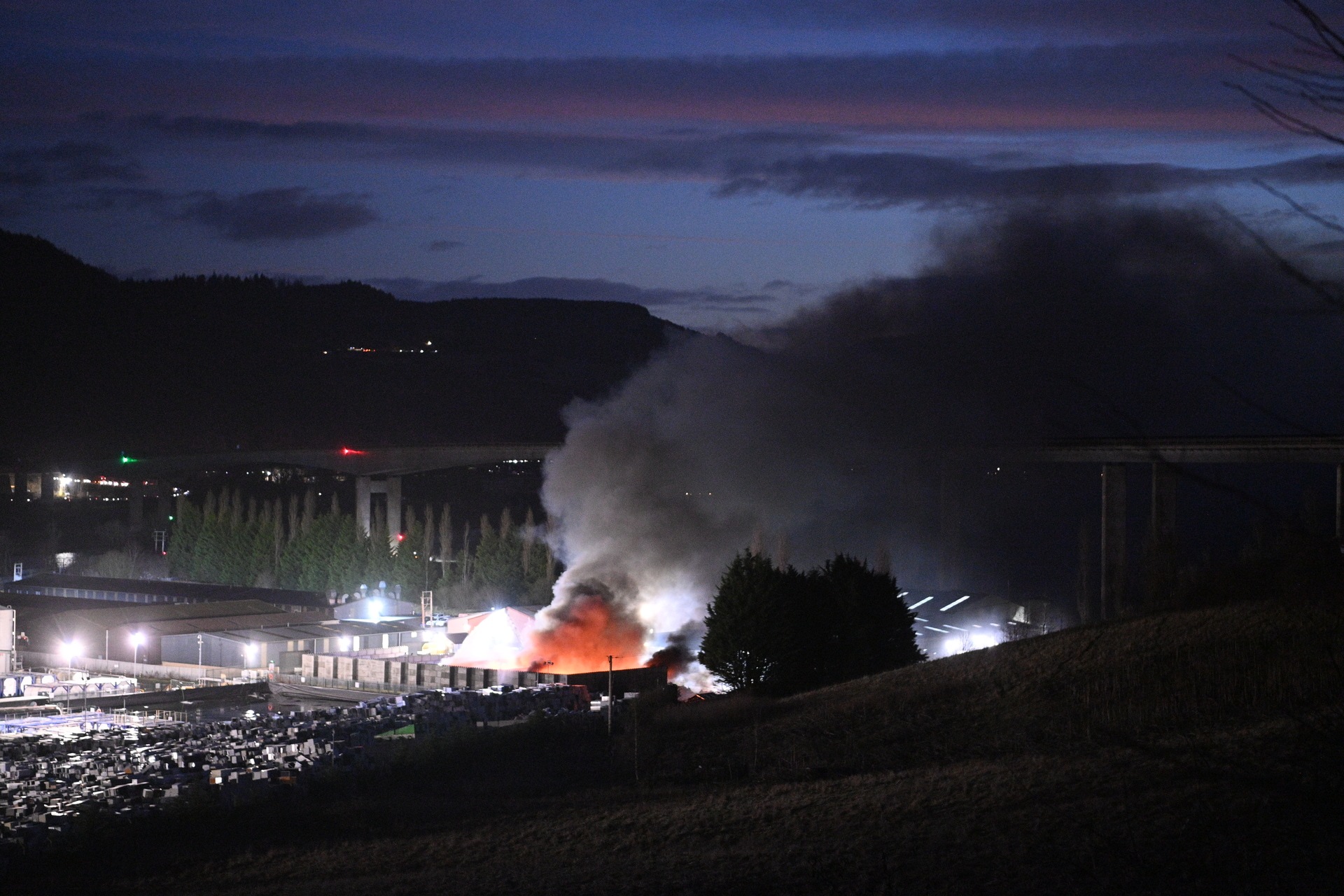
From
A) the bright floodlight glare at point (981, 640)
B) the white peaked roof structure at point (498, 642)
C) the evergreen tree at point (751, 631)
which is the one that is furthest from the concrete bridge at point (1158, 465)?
the white peaked roof structure at point (498, 642)

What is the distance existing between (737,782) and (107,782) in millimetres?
12986

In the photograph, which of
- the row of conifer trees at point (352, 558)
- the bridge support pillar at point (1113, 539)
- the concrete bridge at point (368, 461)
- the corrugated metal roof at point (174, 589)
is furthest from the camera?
the concrete bridge at point (368, 461)

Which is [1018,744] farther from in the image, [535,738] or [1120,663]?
[535,738]

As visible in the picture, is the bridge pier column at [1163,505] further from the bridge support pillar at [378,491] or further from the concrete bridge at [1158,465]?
the bridge support pillar at [378,491]

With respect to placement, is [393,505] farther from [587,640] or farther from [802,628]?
[802,628]

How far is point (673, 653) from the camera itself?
4706 cm

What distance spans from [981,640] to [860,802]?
37.8 meters

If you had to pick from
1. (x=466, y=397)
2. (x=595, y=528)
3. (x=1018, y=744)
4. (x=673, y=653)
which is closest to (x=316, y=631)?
(x=595, y=528)

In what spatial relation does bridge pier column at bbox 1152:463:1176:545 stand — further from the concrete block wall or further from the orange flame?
the concrete block wall

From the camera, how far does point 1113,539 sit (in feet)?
217

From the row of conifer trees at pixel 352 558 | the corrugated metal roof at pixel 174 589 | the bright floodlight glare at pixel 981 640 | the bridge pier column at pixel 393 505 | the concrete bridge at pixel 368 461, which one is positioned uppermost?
the concrete bridge at pixel 368 461

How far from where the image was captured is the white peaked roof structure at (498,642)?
154 feet

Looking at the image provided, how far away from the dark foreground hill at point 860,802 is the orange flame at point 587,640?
15004 mm

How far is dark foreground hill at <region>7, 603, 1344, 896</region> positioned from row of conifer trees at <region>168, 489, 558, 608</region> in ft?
131
